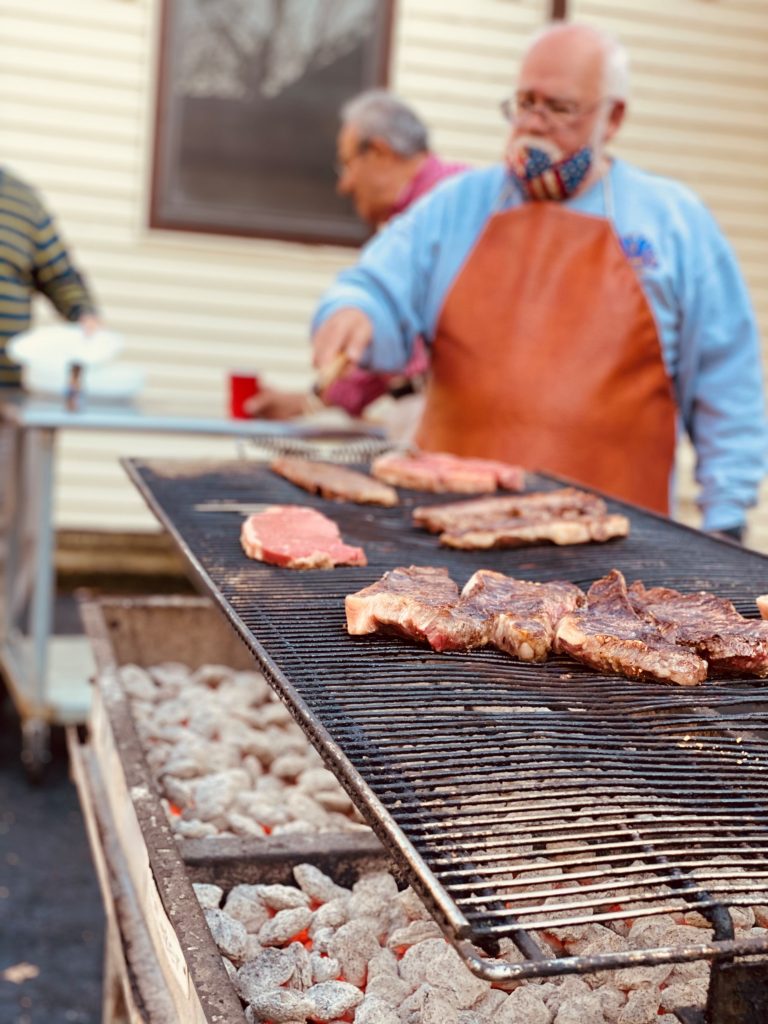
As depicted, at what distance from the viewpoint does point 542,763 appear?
170cm

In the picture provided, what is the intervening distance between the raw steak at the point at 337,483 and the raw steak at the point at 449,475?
7cm

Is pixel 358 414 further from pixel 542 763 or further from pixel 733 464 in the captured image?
pixel 542 763

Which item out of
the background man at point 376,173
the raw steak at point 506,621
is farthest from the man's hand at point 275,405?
the raw steak at point 506,621

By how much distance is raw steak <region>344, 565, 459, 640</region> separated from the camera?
216 centimetres

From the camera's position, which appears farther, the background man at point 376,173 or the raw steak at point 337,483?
the background man at point 376,173

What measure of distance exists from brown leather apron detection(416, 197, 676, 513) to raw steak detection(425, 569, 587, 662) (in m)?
1.87

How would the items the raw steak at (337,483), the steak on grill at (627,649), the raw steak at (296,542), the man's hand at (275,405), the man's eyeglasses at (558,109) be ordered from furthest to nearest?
the man's hand at (275,405), the man's eyeglasses at (558,109), the raw steak at (337,483), the raw steak at (296,542), the steak on grill at (627,649)

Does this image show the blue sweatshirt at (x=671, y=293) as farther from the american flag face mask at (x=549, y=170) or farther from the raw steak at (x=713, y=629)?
the raw steak at (x=713, y=629)

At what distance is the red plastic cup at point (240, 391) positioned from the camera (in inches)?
222

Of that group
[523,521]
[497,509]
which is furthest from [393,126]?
[523,521]

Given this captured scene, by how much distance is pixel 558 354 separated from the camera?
13.8 ft

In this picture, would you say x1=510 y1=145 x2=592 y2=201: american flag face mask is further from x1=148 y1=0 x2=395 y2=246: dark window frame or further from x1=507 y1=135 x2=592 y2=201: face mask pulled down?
x1=148 y1=0 x2=395 y2=246: dark window frame

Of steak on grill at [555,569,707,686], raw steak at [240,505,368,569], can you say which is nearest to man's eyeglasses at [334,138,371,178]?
raw steak at [240,505,368,569]

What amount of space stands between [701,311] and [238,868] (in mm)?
2687
